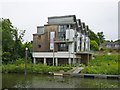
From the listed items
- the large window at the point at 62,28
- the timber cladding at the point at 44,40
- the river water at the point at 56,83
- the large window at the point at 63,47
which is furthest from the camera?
the timber cladding at the point at 44,40

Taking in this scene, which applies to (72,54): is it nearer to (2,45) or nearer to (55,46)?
(55,46)

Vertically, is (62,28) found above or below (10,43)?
above

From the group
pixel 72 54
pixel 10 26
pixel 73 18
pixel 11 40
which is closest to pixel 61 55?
pixel 72 54

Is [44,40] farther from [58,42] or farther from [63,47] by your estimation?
[63,47]

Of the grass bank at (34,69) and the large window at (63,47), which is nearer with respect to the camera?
the grass bank at (34,69)

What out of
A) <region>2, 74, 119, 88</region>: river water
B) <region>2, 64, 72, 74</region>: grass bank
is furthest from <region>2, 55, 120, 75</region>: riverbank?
<region>2, 74, 119, 88</region>: river water

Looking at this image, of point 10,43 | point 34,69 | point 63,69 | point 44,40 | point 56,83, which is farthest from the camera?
point 44,40

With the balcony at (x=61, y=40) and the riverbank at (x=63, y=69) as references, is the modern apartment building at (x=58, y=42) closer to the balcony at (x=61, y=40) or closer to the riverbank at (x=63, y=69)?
the balcony at (x=61, y=40)

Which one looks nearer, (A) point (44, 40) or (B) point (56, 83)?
(B) point (56, 83)

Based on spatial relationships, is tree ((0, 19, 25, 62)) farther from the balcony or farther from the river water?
the river water

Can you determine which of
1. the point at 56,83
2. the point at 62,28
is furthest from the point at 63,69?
the point at 62,28

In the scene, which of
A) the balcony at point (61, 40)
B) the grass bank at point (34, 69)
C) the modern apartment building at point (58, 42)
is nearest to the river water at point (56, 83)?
the grass bank at point (34, 69)

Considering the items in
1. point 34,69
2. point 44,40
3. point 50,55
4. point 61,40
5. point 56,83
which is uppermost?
point 44,40

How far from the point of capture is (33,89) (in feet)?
45.2
